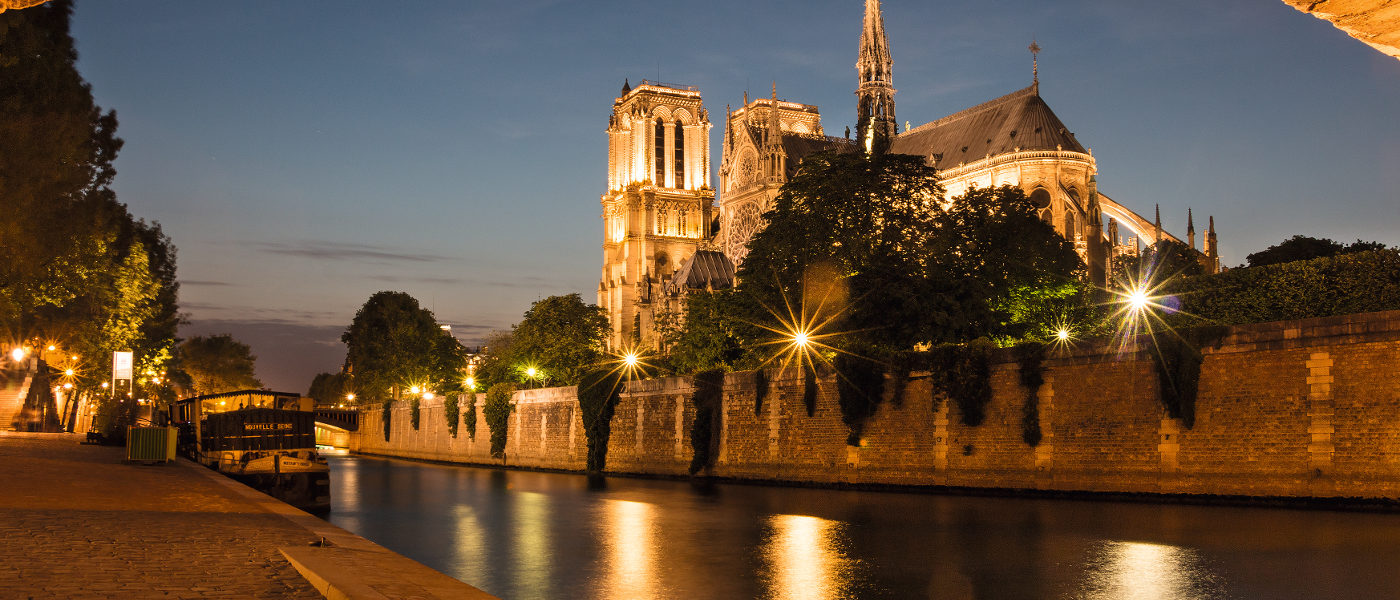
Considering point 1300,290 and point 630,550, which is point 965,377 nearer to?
point 1300,290

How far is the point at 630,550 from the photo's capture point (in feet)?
58.6

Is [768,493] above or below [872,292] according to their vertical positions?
below

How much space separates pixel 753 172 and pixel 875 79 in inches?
555

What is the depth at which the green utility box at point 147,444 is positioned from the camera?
86.8ft

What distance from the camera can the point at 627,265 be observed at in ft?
354

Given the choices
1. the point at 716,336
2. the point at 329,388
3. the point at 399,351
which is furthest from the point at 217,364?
the point at 716,336

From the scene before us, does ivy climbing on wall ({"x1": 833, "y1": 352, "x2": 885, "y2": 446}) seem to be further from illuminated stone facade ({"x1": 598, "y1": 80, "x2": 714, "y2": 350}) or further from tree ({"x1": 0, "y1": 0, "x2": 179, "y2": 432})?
illuminated stone facade ({"x1": 598, "y1": 80, "x2": 714, "y2": 350})

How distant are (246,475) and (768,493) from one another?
1316 cm

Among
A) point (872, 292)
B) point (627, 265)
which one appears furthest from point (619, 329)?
point (872, 292)

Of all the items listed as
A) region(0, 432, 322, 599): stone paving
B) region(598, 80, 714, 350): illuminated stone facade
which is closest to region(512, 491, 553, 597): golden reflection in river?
region(0, 432, 322, 599): stone paving

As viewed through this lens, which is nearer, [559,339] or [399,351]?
[559,339]

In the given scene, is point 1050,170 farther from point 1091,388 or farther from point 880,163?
point 1091,388

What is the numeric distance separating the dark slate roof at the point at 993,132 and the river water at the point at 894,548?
166 ft

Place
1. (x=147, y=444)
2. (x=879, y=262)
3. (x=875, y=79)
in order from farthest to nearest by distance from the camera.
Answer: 1. (x=875, y=79)
2. (x=879, y=262)
3. (x=147, y=444)
